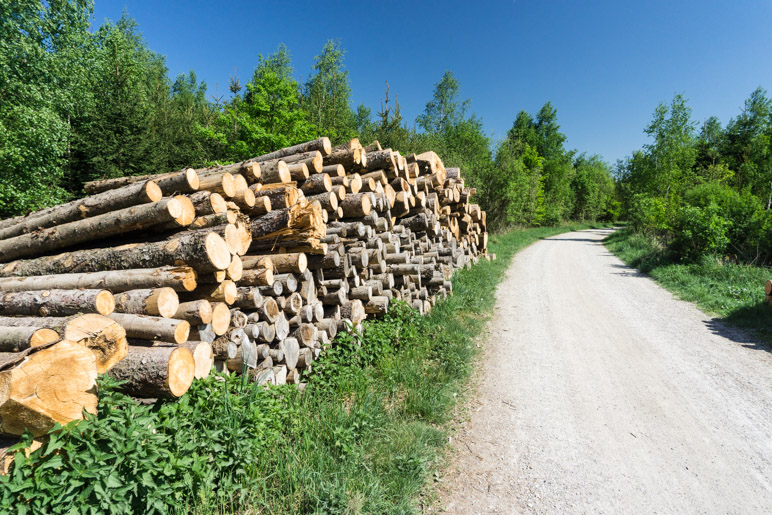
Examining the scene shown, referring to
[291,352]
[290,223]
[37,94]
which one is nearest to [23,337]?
[291,352]

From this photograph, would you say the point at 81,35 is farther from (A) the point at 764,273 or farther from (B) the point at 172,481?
(A) the point at 764,273

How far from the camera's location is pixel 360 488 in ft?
9.32

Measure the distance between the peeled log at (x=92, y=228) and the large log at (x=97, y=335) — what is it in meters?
1.52

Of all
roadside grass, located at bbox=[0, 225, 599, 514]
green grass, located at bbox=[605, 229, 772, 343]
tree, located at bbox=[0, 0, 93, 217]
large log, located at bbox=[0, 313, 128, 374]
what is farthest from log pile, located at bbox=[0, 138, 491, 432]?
tree, located at bbox=[0, 0, 93, 217]

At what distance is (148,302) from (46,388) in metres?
1.19

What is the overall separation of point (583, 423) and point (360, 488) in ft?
9.39

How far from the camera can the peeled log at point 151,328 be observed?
9.70ft

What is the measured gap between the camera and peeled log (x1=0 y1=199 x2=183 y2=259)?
3.84 meters

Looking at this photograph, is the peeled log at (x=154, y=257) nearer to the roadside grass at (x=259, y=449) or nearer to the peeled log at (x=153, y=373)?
the peeled log at (x=153, y=373)

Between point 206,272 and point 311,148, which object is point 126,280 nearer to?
point 206,272

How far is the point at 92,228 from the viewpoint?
4211mm

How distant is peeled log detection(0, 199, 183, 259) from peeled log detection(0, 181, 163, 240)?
180 mm

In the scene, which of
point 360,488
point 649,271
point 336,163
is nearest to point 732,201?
point 649,271

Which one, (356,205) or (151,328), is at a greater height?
(356,205)
